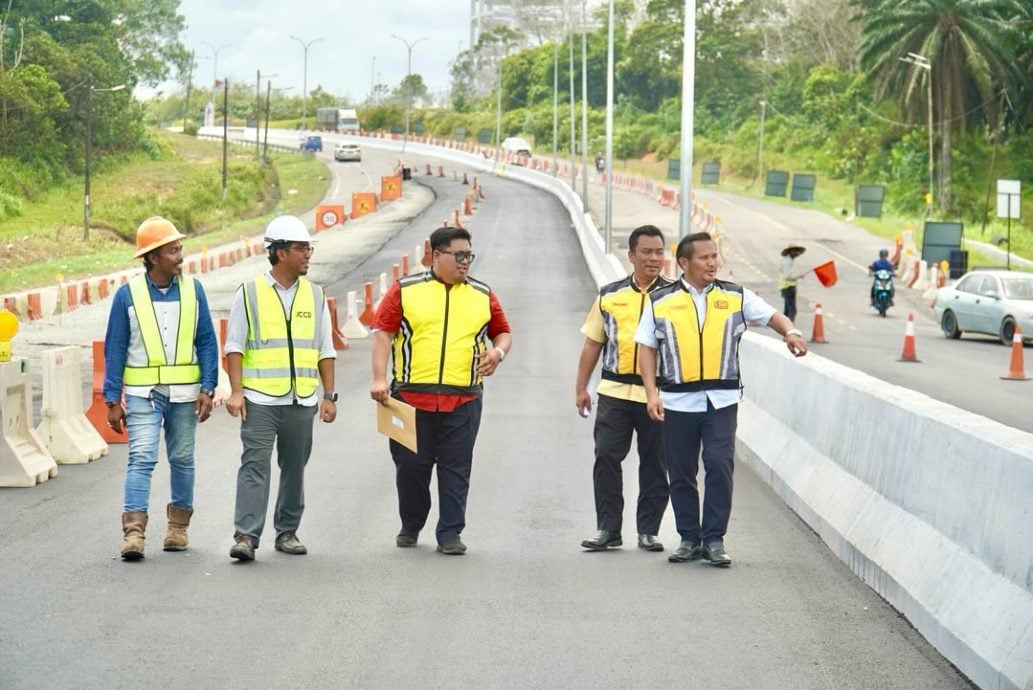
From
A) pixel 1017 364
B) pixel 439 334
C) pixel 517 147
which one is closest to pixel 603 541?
pixel 439 334

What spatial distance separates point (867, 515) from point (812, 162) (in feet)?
305

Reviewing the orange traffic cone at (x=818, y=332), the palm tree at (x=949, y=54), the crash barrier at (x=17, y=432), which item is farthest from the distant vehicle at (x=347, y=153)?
the crash barrier at (x=17, y=432)

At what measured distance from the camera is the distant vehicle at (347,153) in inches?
4670

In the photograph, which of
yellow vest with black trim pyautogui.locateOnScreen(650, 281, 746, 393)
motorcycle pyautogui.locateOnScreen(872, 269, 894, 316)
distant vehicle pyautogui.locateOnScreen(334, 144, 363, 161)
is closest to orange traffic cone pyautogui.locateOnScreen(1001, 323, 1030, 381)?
motorcycle pyautogui.locateOnScreen(872, 269, 894, 316)

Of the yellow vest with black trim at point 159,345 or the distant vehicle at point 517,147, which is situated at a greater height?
the distant vehicle at point 517,147

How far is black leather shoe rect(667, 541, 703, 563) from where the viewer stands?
920 cm

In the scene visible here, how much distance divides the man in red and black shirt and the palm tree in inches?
2681

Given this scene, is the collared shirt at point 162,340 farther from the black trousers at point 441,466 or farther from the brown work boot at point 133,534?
the black trousers at point 441,466

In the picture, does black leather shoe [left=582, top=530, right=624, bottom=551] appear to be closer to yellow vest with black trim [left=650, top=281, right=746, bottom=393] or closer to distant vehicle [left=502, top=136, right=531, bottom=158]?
yellow vest with black trim [left=650, top=281, right=746, bottom=393]

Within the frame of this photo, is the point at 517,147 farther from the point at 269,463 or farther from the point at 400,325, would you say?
the point at 269,463

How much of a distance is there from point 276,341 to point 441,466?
1.16 m

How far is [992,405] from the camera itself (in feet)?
68.9

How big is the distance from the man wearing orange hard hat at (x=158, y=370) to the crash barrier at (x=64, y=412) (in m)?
3.97

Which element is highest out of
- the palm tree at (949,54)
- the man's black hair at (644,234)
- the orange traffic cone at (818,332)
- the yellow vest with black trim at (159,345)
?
the palm tree at (949,54)
